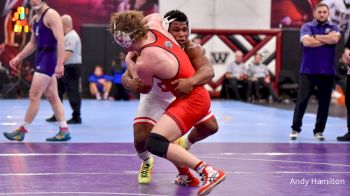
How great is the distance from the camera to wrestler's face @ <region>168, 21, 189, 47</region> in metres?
5.31

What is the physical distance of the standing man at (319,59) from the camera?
8734mm

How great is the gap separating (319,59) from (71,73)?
400cm

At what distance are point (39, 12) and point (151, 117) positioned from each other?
3265 millimetres

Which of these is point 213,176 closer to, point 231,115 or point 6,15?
point 231,115

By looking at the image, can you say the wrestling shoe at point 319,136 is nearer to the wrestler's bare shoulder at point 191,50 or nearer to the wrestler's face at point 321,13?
the wrestler's face at point 321,13

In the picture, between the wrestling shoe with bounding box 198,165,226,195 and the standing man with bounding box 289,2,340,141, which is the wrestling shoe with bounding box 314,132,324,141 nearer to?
the standing man with bounding box 289,2,340,141

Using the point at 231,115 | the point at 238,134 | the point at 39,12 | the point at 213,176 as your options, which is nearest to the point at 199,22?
the point at 231,115

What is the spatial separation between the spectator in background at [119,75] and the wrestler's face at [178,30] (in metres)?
12.7

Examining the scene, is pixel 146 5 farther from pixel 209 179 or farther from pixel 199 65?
pixel 209 179

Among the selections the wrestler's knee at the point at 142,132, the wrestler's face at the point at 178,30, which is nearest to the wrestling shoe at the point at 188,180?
the wrestler's knee at the point at 142,132

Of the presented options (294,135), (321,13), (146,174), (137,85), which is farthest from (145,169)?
(321,13)

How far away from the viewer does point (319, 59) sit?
8781 mm

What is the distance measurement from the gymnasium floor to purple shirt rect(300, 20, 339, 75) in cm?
87

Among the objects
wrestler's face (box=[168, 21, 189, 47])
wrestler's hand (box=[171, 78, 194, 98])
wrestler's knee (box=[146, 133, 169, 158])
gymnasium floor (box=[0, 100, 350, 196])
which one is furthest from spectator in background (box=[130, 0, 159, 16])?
wrestler's knee (box=[146, 133, 169, 158])
